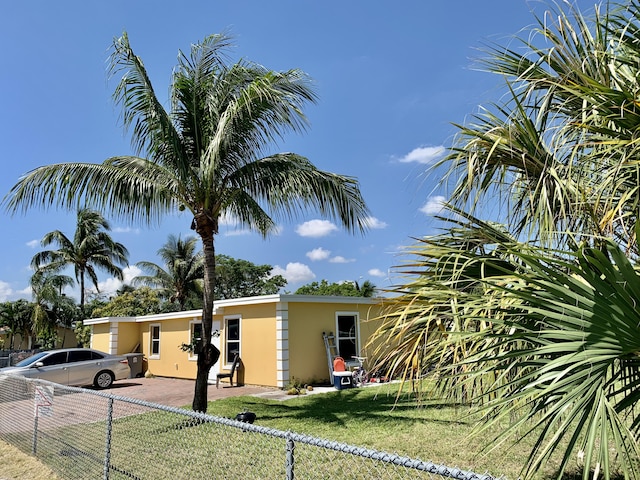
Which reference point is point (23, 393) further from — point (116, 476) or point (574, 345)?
point (574, 345)

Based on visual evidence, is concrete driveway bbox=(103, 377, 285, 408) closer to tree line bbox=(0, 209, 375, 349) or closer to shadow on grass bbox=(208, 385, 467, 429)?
shadow on grass bbox=(208, 385, 467, 429)

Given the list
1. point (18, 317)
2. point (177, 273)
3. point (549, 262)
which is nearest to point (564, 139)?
point (549, 262)

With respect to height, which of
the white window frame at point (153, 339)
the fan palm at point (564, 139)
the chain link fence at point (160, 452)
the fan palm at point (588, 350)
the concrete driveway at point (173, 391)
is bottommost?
the concrete driveway at point (173, 391)

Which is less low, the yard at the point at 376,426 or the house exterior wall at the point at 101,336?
the house exterior wall at the point at 101,336

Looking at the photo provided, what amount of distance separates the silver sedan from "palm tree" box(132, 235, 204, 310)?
685 inches

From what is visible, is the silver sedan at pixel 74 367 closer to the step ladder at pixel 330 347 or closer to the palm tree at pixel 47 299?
the step ladder at pixel 330 347

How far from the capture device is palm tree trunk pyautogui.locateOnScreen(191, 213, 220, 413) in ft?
32.1

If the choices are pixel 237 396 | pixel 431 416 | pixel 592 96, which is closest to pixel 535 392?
pixel 592 96

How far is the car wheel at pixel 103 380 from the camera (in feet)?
55.7

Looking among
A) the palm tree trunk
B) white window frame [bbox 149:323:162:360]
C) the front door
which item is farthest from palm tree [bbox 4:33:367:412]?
white window frame [bbox 149:323:162:360]

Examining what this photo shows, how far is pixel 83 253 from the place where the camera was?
113 ft

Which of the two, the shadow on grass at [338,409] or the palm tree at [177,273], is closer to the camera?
the shadow on grass at [338,409]

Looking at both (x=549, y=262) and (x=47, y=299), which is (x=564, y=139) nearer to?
(x=549, y=262)

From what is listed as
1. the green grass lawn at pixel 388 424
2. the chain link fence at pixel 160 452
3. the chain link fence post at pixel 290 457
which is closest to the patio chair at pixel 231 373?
the green grass lawn at pixel 388 424
